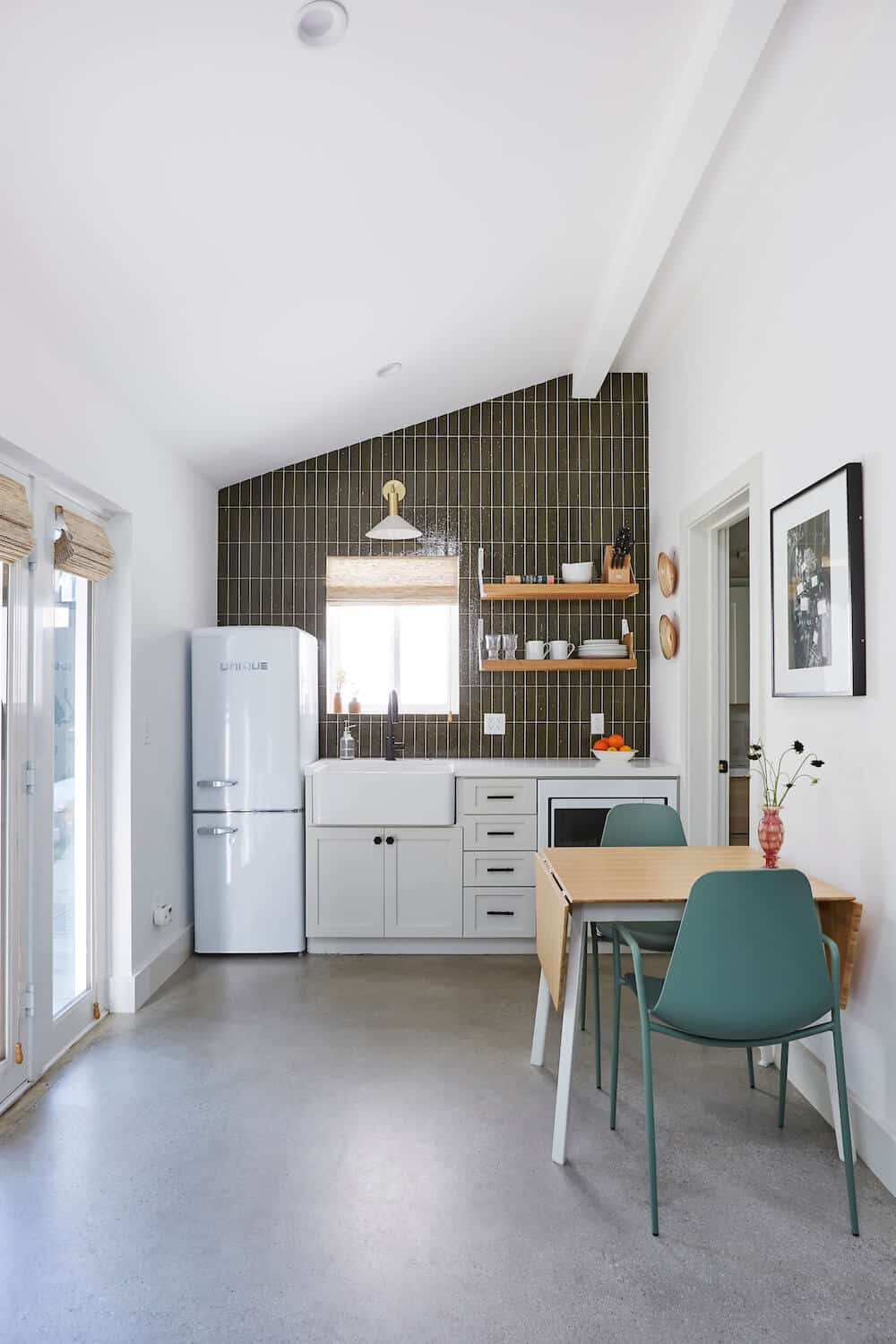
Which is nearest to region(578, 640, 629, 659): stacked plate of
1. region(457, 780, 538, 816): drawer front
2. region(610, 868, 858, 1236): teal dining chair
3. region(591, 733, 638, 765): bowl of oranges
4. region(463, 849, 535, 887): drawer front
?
region(591, 733, 638, 765): bowl of oranges

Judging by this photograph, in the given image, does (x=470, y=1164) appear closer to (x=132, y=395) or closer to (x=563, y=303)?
(x=132, y=395)

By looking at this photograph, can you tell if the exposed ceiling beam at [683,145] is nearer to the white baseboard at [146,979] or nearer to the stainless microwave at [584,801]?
the stainless microwave at [584,801]

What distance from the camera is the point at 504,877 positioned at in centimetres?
418

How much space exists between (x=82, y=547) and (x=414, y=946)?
2.40 metres

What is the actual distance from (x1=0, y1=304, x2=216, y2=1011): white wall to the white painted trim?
68 centimetres

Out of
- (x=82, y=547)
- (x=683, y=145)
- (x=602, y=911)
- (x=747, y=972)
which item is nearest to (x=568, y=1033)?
(x=602, y=911)

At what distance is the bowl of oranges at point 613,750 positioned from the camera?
432cm

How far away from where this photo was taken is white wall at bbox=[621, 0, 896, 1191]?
218cm

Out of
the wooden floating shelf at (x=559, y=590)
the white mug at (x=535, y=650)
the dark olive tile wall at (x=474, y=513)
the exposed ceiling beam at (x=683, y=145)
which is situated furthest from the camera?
the dark olive tile wall at (x=474, y=513)

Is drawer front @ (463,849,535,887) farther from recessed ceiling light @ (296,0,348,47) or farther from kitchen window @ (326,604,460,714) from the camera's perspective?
recessed ceiling light @ (296,0,348,47)

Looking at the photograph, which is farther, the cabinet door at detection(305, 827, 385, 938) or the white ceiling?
the cabinet door at detection(305, 827, 385, 938)

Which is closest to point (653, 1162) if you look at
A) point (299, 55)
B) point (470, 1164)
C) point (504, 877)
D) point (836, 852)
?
point (470, 1164)

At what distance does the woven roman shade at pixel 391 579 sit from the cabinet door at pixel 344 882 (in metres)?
1.36

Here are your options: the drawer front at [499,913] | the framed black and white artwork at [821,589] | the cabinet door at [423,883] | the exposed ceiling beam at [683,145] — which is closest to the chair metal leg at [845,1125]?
the framed black and white artwork at [821,589]
